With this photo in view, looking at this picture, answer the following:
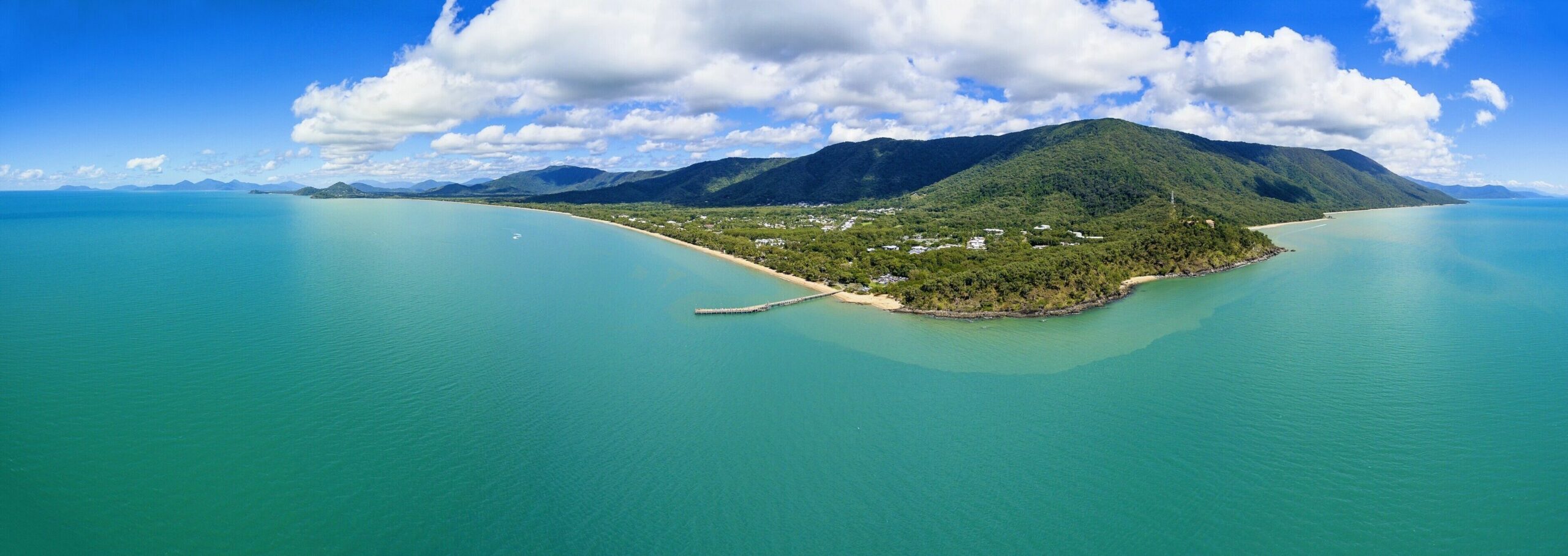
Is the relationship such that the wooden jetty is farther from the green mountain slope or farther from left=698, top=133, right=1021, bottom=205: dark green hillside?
left=698, top=133, right=1021, bottom=205: dark green hillside

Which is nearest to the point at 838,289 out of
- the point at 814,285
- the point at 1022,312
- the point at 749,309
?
the point at 814,285

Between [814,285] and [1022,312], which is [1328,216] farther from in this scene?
[814,285]

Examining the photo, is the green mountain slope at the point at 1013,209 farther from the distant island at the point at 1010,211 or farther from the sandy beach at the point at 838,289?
the sandy beach at the point at 838,289

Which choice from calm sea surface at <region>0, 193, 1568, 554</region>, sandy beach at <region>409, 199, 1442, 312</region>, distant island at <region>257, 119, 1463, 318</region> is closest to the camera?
calm sea surface at <region>0, 193, 1568, 554</region>

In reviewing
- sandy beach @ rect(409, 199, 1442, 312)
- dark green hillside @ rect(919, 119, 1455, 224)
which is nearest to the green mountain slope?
dark green hillside @ rect(919, 119, 1455, 224)

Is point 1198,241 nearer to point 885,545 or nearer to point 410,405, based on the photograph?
point 885,545

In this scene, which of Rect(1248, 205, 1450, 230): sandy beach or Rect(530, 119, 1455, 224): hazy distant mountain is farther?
Rect(530, 119, 1455, 224): hazy distant mountain

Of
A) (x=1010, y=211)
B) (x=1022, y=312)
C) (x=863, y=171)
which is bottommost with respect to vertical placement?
(x=1022, y=312)

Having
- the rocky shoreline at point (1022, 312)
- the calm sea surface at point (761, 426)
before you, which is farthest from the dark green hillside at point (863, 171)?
the calm sea surface at point (761, 426)
